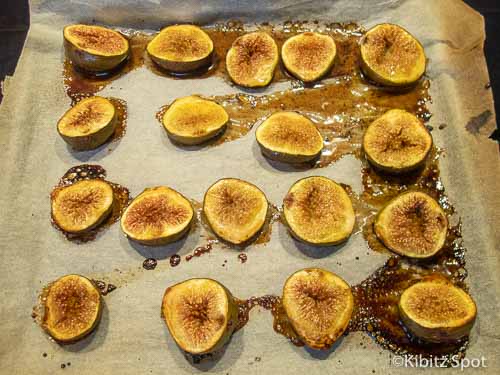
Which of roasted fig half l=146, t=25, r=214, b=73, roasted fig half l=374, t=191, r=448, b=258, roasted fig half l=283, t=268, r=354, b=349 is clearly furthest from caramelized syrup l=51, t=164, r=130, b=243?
roasted fig half l=374, t=191, r=448, b=258

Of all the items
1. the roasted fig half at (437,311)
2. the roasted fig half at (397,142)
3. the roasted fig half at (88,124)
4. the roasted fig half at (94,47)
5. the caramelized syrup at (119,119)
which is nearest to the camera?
the roasted fig half at (437,311)

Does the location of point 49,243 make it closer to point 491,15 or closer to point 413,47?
point 413,47

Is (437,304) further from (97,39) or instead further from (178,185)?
(97,39)

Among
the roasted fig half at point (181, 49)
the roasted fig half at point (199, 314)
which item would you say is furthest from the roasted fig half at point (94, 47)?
the roasted fig half at point (199, 314)

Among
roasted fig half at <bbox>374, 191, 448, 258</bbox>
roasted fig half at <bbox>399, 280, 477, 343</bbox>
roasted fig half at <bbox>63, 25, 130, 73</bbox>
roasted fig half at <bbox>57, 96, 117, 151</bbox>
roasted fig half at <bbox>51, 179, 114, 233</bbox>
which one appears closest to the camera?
roasted fig half at <bbox>399, 280, 477, 343</bbox>

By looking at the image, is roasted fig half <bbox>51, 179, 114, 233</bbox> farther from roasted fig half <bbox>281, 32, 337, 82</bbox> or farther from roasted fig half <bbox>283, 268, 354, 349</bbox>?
roasted fig half <bbox>281, 32, 337, 82</bbox>

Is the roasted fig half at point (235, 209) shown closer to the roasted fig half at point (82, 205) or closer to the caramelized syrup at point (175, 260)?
the caramelized syrup at point (175, 260)

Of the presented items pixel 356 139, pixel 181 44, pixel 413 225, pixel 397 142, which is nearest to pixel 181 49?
pixel 181 44
